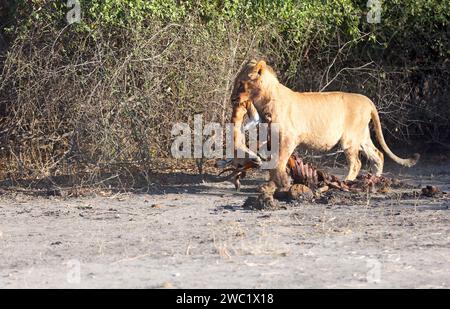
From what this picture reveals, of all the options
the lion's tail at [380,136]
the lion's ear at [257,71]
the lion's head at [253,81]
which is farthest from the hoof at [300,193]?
the lion's tail at [380,136]

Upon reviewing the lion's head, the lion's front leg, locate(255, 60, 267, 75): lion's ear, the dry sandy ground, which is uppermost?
locate(255, 60, 267, 75): lion's ear

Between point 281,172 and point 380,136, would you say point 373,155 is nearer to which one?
point 380,136

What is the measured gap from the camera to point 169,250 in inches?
348

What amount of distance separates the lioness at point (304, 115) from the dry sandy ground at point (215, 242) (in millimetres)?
905

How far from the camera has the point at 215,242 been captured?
9.05 metres

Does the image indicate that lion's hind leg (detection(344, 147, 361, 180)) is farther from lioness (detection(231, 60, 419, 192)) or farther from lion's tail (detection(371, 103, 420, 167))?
lion's tail (detection(371, 103, 420, 167))

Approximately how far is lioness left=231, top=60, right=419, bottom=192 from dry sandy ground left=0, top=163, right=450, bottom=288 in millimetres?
905

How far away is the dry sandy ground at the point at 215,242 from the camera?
7730mm

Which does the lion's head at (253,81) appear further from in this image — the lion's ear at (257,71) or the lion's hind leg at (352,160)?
the lion's hind leg at (352,160)

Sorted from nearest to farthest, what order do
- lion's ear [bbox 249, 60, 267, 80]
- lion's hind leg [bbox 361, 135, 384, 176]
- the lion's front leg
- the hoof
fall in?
1. the hoof
2. the lion's front leg
3. lion's ear [bbox 249, 60, 267, 80]
4. lion's hind leg [bbox 361, 135, 384, 176]

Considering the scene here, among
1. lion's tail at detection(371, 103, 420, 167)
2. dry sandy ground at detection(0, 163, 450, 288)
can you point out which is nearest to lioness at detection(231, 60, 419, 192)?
lion's tail at detection(371, 103, 420, 167)

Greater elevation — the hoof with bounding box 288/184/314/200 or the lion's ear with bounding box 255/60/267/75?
the lion's ear with bounding box 255/60/267/75

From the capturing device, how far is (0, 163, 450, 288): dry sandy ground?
7730 mm
